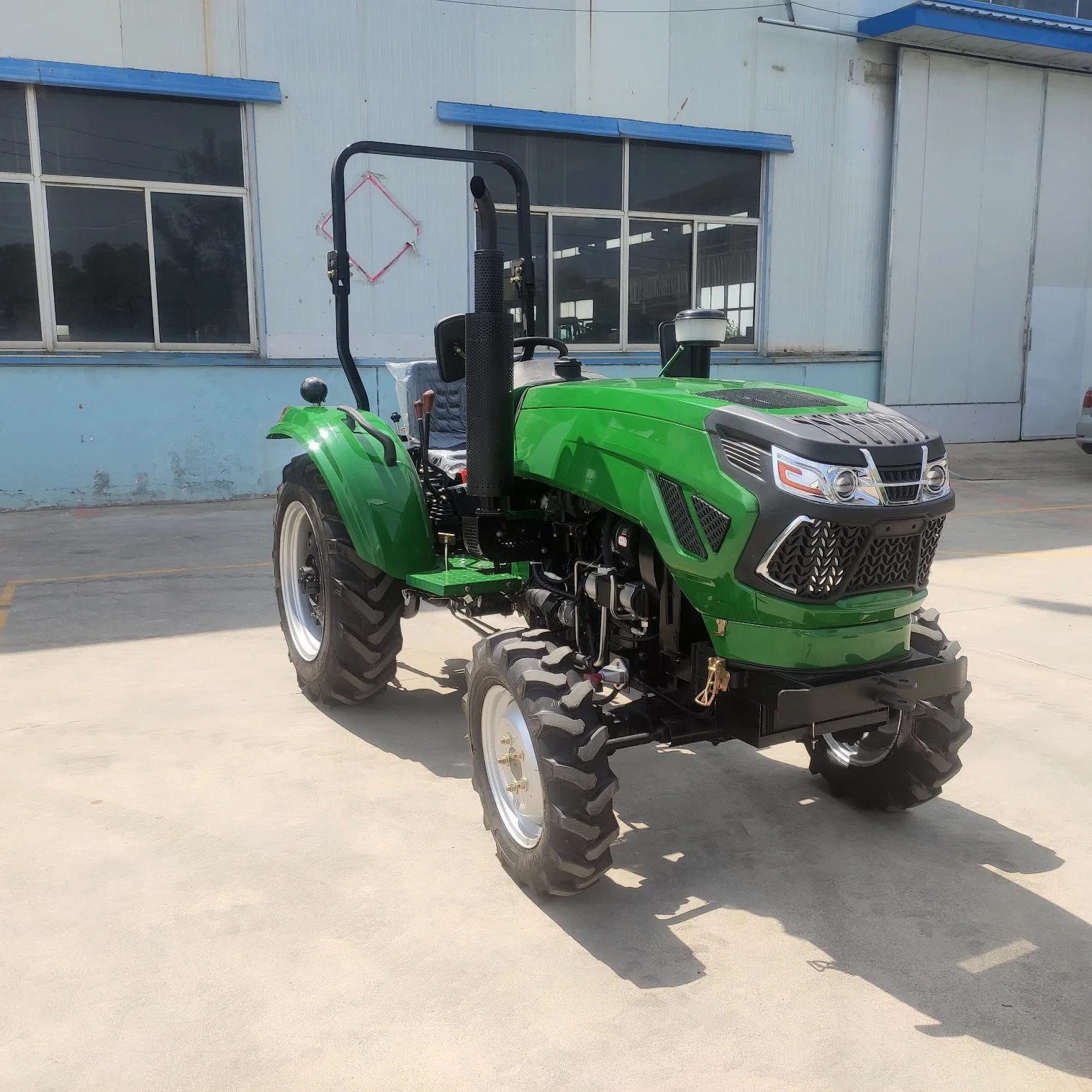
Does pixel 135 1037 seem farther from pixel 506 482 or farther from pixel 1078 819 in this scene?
pixel 1078 819

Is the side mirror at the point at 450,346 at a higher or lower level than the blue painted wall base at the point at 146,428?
higher

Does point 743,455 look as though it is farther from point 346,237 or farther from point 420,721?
point 346,237

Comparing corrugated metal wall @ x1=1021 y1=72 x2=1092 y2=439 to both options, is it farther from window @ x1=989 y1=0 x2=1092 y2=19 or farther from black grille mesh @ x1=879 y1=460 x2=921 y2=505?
black grille mesh @ x1=879 y1=460 x2=921 y2=505

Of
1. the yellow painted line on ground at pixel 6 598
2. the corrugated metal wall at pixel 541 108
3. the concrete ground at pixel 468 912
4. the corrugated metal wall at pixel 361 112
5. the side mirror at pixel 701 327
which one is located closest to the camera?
the concrete ground at pixel 468 912

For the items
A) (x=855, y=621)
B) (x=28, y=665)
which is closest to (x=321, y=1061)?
(x=855, y=621)

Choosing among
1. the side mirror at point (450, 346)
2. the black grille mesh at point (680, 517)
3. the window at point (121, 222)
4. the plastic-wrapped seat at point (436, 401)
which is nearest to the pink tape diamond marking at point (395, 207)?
the window at point (121, 222)

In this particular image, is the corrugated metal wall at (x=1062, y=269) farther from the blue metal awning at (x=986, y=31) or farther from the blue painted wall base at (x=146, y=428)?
the blue painted wall base at (x=146, y=428)

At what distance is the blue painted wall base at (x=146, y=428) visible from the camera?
8.77 m

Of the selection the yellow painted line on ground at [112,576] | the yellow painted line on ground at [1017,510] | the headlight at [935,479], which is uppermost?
the headlight at [935,479]

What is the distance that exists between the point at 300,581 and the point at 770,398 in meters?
2.37

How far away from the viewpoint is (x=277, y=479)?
31.9ft

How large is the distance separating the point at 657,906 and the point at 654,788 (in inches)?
28.9

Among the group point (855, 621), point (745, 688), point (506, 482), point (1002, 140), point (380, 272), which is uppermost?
point (1002, 140)

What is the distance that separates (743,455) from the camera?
245 cm
